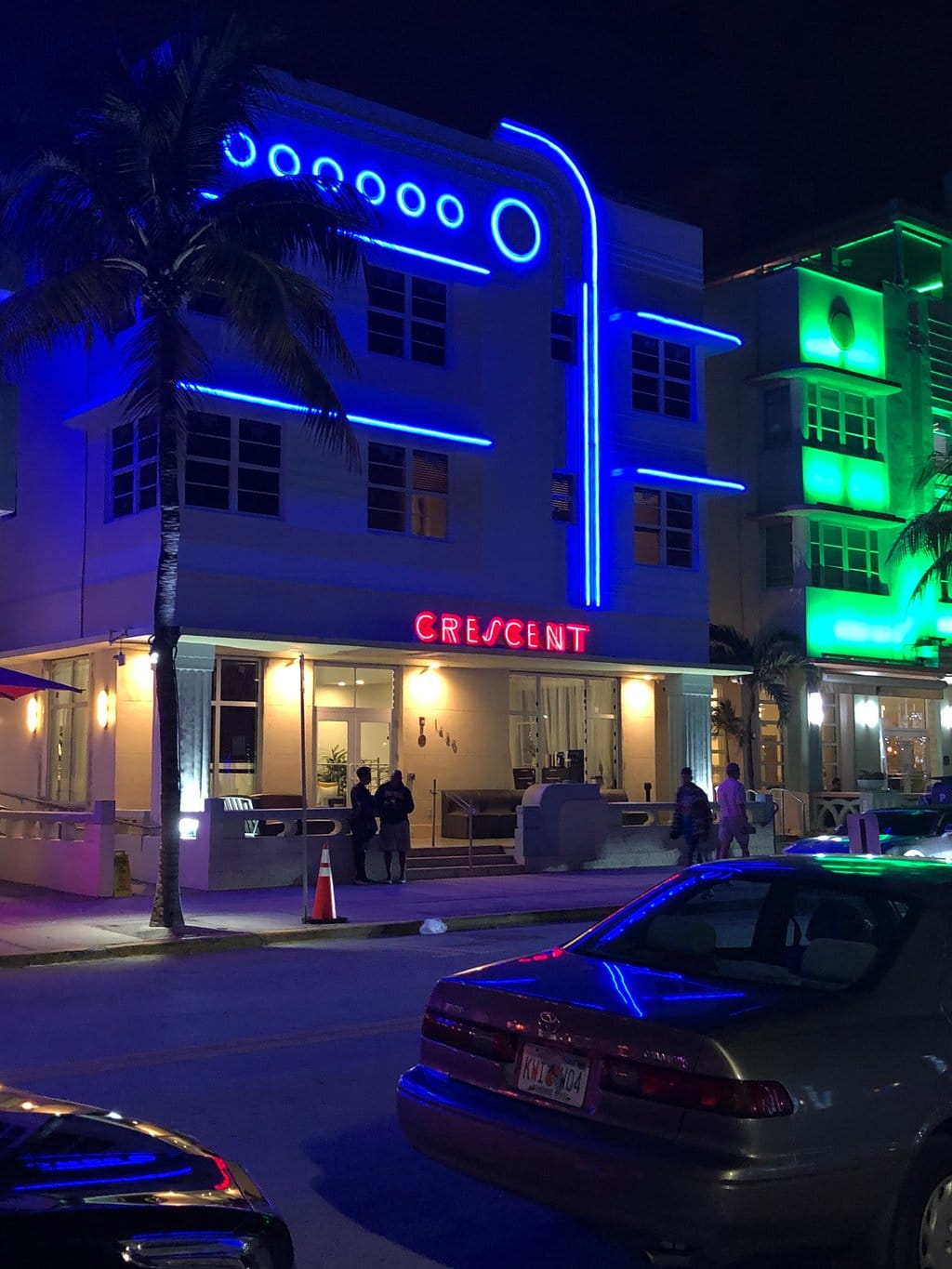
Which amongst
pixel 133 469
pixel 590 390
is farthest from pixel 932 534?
pixel 133 469

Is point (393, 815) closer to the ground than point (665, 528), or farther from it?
closer to the ground

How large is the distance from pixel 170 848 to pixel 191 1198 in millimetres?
13700

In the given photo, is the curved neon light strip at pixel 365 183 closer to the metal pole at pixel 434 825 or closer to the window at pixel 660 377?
the window at pixel 660 377

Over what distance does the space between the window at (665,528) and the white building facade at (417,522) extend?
62 mm

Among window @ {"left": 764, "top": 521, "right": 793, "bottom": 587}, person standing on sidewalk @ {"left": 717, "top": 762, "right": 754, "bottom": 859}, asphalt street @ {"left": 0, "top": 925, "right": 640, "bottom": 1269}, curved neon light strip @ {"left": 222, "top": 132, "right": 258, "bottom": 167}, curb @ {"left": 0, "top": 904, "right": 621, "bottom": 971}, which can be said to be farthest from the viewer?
window @ {"left": 764, "top": 521, "right": 793, "bottom": 587}

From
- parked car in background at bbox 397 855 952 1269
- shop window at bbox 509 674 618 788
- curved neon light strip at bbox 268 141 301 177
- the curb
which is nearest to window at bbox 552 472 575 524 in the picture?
shop window at bbox 509 674 618 788

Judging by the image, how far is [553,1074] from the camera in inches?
198

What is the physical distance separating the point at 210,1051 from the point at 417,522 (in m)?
17.0

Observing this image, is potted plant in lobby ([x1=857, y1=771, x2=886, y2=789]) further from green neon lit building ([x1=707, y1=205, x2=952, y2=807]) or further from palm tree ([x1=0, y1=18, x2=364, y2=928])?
palm tree ([x1=0, y1=18, x2=364, y2=928])

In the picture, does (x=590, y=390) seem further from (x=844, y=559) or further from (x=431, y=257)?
(x=844, y=559)

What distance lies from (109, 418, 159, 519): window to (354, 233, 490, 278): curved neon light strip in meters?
5.20

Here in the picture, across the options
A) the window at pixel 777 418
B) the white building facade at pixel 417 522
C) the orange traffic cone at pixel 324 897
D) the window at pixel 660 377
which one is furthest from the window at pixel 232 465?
the window at pixel 777 418

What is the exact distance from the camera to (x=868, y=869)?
224 inches

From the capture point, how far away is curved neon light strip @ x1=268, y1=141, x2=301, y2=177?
24.2 meters
